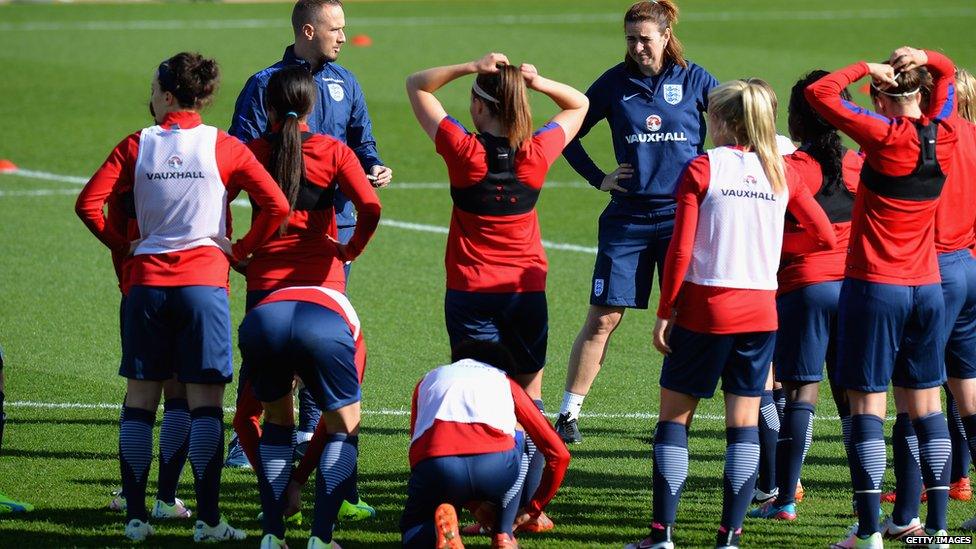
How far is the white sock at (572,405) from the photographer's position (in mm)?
8336

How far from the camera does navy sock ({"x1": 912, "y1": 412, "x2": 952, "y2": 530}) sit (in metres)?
6.03

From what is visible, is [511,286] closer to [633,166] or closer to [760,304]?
[760,304]

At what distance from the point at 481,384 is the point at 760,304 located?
3.85ft

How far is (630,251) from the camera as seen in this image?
8102 mm

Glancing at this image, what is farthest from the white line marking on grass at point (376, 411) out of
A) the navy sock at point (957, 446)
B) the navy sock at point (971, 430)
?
the navy sock at point (971, 430)

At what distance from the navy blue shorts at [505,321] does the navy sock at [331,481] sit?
750mm

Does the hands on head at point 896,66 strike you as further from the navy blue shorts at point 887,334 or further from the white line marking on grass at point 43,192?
the white line marking on grass at point 43,192

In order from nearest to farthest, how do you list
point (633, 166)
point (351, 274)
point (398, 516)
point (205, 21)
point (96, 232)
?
1. point (96, 232)
2. point (398, 516)
3. point (633, 166)
4. point (351, 274)
5. point (205, 21)

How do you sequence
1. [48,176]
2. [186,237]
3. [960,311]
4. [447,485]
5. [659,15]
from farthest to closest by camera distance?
[48,176] → [659,15] → [960,311] → [186,237] → [447,485]

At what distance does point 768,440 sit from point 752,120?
A: 182cm

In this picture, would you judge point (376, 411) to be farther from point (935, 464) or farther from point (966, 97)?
point (966, 97)

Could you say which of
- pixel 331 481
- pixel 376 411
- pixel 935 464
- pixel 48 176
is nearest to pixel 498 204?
pixel 331 481

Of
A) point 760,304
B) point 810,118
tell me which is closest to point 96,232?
point 760,304

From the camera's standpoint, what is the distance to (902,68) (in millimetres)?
5969
